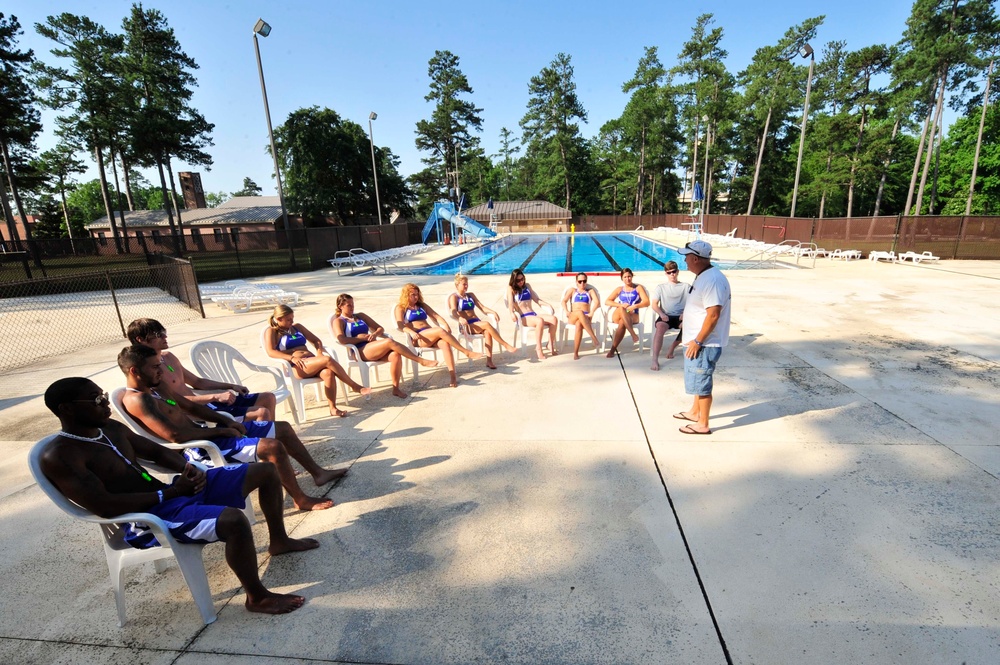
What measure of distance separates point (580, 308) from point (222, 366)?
4214 mm

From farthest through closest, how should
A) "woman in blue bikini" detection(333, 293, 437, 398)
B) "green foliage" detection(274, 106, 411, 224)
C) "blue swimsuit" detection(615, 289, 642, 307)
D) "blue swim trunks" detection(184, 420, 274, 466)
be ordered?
1. "green foliage" detection(274, 106, 411, 224)
2. "blue swimsuit" detection(615, 289, 642, 307)
3. "woman in blue bikini" detection(333, 293, 437, 398)
4. "blue swim trunks" detection(184, 420, 274, 466)

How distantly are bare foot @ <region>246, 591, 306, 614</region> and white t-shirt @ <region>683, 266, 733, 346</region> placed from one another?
126 inches

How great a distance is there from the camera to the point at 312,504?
299 centimetres

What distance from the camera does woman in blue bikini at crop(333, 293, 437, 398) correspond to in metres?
4.81

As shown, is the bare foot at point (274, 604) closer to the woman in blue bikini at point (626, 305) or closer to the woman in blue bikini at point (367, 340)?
the woman in blue bikini at point (367, 340)

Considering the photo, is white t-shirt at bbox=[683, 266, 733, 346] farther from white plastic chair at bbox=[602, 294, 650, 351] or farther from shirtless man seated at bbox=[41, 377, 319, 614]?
shirtless man seated at bbox=[41, 377, 319, 614]

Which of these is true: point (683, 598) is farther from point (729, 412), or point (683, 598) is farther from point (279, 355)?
point (279, 355)

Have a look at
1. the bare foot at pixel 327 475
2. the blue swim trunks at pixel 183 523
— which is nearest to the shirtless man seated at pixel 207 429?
the bare foot at pixel 327 475

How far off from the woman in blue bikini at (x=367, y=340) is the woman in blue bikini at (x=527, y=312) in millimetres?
1814

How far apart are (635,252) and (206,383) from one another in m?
25.9

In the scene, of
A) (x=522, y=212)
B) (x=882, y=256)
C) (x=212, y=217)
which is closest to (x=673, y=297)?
(x=882, y=256)

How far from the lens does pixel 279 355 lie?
4.32 meters

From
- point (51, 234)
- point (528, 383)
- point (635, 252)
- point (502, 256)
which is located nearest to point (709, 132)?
point (635, 252)

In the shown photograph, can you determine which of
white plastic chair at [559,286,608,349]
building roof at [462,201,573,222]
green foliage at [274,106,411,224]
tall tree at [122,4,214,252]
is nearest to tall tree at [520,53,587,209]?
building roof at [462,201,573,222]
